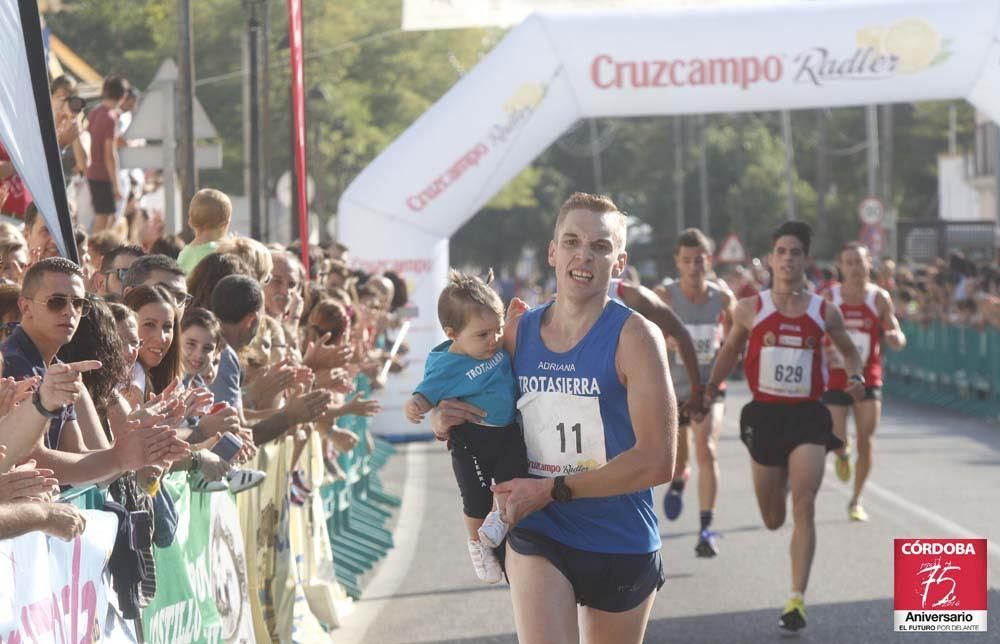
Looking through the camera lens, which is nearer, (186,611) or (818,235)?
(186,611)

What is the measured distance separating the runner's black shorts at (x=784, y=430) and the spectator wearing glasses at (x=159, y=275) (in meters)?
3.74

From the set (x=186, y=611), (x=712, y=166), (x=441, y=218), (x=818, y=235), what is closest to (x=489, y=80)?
(x=441, y=218)

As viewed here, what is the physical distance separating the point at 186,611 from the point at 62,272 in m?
1.40

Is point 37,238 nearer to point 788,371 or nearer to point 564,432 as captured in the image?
point 788,371

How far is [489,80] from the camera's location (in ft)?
61.3

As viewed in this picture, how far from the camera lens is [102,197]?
45.0 ft

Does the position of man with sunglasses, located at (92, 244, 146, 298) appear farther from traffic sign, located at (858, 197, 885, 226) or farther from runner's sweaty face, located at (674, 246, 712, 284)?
traffic sign, located at (858, 197, 885, 226)

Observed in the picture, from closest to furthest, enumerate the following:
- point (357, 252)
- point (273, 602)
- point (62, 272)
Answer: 1. point (62, 272)
2. point (273, 602)
3. point (357, 252)

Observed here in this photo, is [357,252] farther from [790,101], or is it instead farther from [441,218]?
[790,101]

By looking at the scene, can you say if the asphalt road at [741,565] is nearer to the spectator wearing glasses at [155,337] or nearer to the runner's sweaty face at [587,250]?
the spectator wearing glasses at [155,337]

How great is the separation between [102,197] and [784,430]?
592 cm

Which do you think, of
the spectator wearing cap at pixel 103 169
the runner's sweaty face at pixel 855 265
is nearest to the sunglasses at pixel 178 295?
the spectator wearing cap at pixel 103 169

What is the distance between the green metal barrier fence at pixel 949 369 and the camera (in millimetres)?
23750

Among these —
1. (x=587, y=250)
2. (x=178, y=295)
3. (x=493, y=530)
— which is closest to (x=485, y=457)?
(x=493, y=530)
